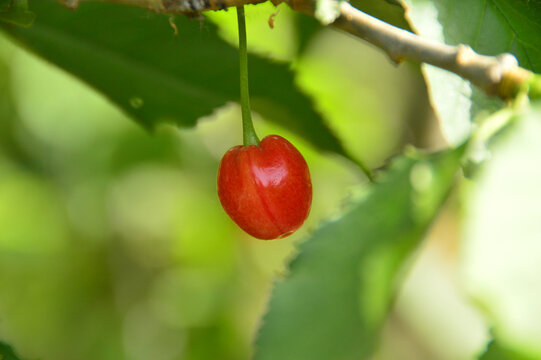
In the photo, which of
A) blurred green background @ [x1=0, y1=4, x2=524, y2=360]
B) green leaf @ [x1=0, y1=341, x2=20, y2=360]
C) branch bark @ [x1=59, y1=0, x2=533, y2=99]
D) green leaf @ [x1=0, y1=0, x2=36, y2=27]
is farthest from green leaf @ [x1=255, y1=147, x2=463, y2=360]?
blurred green background @ [x1=0, y1=4, x2=524, y2=360]

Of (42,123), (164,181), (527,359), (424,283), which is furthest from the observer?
(164,181)

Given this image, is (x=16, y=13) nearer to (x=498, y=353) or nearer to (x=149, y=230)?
(x=498, y=353)

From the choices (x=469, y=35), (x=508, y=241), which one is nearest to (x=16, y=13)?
(x=469, y=35)

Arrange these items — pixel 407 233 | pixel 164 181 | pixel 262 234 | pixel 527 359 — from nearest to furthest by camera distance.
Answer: pixel 527 359 < pixel 407 233 < pixel 262 234 < pixel 164 181

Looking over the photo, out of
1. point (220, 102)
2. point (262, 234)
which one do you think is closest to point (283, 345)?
point (262, 234)

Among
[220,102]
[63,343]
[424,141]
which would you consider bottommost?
[63,343]

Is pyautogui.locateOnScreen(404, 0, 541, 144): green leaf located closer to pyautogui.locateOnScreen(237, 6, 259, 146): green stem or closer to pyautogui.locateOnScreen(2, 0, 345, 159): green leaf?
pyautogui.locateOnScreen(237, 6, 259, 146): green stem

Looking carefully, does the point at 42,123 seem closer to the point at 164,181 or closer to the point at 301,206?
the point at 164,181

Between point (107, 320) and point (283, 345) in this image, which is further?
point (107, 320)
